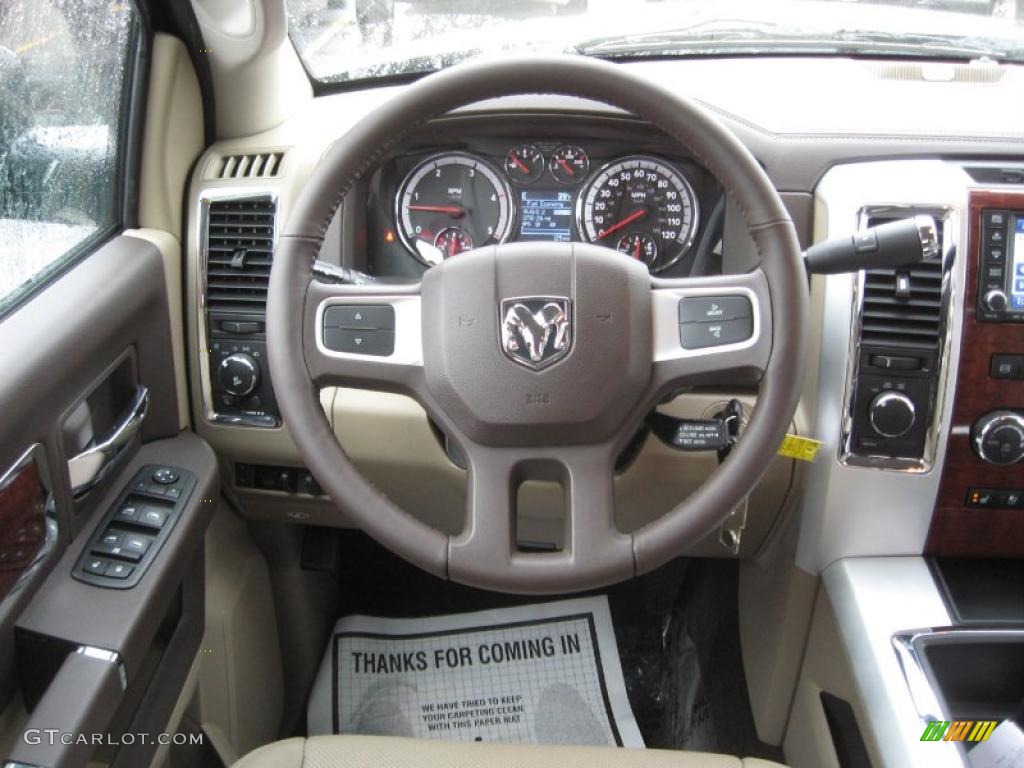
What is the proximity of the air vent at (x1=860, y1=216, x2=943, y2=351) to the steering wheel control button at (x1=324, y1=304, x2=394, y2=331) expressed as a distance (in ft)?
2.00

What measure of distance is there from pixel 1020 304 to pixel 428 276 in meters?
0.73

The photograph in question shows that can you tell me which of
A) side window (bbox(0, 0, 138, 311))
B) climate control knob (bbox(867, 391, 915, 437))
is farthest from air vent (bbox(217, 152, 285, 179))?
climate control knob (bbox(867, 391, 915, 437))

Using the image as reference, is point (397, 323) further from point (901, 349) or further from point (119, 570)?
point (901, 349)

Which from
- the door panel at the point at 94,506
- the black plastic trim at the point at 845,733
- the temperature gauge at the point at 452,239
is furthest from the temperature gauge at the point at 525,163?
the black plastic trim at the point at 845,733

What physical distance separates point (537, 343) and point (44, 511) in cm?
57

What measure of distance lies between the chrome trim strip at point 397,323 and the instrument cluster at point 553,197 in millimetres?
359

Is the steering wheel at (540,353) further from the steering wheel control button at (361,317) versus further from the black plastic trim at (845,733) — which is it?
the black plastic trim at (845,733)

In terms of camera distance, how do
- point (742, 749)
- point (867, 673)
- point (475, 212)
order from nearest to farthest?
point (867, 673)
point (475, 212)
point (742, 749)

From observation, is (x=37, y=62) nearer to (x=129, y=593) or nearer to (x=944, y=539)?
(x=129, y=593)

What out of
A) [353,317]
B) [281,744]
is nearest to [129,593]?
[281,744]

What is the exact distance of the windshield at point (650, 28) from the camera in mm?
1508

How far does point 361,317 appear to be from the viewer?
101cm

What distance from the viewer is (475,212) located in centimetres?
138

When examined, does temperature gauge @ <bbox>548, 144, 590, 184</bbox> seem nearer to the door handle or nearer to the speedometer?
the speedometer
